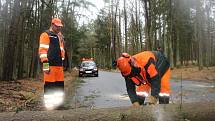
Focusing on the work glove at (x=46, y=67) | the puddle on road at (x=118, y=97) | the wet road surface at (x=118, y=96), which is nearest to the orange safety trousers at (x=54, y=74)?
the work glove at (x=46, y=67)

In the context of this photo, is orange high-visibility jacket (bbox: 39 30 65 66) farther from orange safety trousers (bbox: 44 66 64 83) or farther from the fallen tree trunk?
the fallen tree trunk

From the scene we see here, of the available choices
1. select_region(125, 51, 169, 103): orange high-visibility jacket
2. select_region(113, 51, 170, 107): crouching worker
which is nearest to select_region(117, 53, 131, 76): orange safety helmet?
select_region(113, 51, 170, 107): crouching worker

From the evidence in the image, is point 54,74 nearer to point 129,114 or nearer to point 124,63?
point 124,63

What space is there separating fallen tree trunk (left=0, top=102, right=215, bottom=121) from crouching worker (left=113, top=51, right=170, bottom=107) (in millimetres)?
931

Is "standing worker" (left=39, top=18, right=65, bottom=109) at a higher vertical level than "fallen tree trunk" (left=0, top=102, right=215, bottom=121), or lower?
higher

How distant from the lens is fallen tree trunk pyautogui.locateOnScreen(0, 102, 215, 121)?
6125 mm

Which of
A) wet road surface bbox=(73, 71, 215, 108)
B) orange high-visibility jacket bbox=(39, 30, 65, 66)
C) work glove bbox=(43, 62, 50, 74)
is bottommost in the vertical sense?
wet road surface bbox=(73, 71, 215, 108)

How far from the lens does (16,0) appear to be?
21844 millimetres

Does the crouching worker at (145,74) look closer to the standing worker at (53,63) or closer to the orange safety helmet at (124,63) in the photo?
the orange safety helmet at (124,63)

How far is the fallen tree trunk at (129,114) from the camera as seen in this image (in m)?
6.12

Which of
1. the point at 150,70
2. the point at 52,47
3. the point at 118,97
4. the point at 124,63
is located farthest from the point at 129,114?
the point at 118,97

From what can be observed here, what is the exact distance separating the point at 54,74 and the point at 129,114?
9.33ft

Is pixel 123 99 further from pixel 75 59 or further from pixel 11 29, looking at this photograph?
pixel 75 59

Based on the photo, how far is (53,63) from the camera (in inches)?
339
